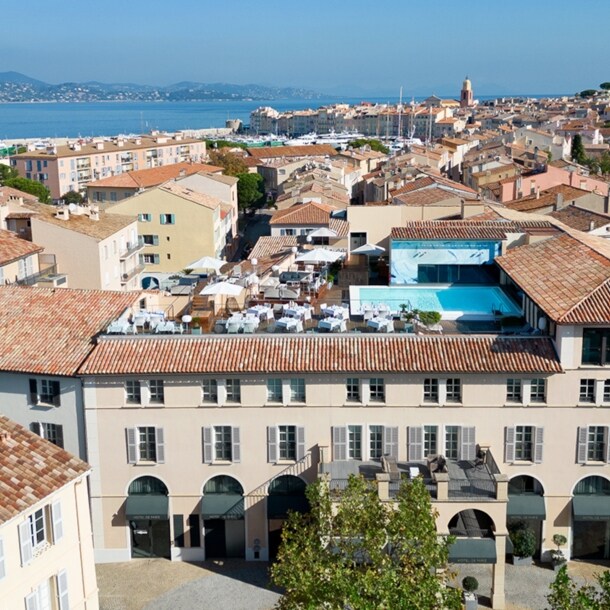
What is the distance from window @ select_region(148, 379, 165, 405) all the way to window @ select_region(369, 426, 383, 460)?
851 centimetres

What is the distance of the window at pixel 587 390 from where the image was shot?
34719mm

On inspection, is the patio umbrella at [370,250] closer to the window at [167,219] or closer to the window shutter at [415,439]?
the window shutter at [415,439]

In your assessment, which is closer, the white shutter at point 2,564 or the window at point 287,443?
the white shutter at point 2,564

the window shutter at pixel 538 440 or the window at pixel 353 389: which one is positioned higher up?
the window at pixel 353 389

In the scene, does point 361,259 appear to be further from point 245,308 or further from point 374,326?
point 374,326

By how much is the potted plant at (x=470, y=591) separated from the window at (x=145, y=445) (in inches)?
507

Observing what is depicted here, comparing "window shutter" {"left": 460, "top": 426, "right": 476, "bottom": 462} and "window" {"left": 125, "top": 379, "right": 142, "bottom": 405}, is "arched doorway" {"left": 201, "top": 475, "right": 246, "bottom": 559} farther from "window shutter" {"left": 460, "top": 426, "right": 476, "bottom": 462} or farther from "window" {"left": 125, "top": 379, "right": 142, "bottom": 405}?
"window shutter" {"left": 460, "top": 426, "right": 476, "bottom": 462}

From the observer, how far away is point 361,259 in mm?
56500

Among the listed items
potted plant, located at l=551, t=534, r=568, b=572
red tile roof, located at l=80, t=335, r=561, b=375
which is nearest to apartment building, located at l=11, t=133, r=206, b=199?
red tile roof, located at l=80, t=335, r=561, b=375

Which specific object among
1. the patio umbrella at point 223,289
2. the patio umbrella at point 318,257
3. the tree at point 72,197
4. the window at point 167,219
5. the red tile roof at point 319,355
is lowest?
the tree at point 72,197

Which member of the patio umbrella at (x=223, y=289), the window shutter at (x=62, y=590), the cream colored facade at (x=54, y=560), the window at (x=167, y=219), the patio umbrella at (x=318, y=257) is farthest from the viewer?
the window at (x=167, y=219)

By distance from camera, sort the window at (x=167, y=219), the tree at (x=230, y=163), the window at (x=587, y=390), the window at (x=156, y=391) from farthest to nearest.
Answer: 1. the tree at (x=230, y=163)
2. the window at (x=167, y=219)
3. the window at (x=156, y=391)
4. the window at (x=587, y=390)

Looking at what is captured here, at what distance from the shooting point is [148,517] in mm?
36062

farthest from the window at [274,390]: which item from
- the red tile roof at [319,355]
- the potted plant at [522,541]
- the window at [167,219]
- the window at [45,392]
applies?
the window at [167,219]
